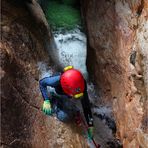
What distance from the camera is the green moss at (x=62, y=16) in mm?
9602

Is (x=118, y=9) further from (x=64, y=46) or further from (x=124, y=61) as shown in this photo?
(x=64, y=46)

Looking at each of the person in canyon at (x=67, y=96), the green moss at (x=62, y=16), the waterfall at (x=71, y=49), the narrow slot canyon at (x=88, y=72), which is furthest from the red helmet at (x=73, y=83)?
the green moss at (x=62, y=16)

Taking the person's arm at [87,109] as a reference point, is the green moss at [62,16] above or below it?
above

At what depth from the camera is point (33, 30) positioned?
296 inches

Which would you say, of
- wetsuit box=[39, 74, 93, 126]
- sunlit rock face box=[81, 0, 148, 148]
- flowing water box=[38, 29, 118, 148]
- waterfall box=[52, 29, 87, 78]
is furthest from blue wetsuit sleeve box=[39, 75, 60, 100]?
waterfall box=[52, 29, 87, 78]

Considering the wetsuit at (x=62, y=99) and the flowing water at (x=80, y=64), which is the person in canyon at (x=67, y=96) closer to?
the wetsuit at (x=62, y=99)

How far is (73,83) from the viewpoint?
20.6ft

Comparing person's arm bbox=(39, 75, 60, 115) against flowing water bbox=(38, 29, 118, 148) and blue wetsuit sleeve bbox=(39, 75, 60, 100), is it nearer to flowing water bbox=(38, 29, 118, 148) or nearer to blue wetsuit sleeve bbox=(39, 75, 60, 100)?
blue wetsuit sleeve bbox=(39, 75, 60, 100)

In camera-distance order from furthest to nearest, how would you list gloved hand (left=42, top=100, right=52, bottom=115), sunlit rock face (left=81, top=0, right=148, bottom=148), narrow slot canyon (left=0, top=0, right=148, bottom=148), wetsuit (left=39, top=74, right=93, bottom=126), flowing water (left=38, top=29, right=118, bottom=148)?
flowing water (left=38, top=29, right=118, bottom=148) < wetsuit (left=39, top=74, right=93, bottom=126) < gloved hand (left=42, top=100, right=52, bottom=115) < narrow slot canyon (left=0, top=0, right=148, bottom=148) < sunlit rock face (left=81, top=0, right=148, bottom=148)

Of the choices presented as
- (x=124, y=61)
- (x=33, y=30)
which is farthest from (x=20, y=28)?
(x=124, y=61)

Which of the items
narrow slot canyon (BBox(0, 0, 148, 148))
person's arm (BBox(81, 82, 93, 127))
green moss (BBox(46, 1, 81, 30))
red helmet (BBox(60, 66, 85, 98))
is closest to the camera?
narrow slot canyon (BBox(0, 0, 148, 148))

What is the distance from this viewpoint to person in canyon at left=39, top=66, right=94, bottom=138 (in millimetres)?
6320

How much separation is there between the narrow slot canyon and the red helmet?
1.86 feet

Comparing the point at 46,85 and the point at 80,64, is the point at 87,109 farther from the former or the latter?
the point at 80,64
